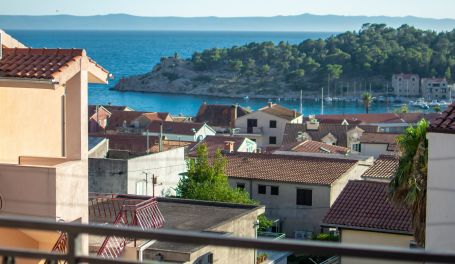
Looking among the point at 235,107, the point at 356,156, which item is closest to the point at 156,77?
the point at 235,107

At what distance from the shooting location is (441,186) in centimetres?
673

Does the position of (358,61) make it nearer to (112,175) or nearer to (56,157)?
(112,175)

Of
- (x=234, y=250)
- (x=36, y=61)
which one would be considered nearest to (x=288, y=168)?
(x=234, y=250)

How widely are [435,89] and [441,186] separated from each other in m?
122

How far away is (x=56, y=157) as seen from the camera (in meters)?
6.29

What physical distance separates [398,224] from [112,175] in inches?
393

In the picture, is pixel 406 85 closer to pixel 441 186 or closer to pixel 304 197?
pixel 304 197

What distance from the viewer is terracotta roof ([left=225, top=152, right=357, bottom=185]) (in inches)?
1034

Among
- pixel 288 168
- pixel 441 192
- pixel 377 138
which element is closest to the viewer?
pixel 441 192

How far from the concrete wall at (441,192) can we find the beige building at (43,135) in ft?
8.16

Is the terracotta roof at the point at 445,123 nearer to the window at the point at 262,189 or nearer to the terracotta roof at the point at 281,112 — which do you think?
the window at the point at 262,189

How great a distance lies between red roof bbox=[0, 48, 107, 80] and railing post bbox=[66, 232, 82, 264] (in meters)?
3.50

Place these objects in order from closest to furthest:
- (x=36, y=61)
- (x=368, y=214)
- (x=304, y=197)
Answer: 1. (x=36, y=61)
2. (x=368, y=214)
3. (x=304, y=197)

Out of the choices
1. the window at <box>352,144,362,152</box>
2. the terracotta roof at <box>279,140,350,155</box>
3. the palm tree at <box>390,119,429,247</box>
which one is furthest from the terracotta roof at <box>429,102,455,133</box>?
the window at <box>352,144,362,152</box>
